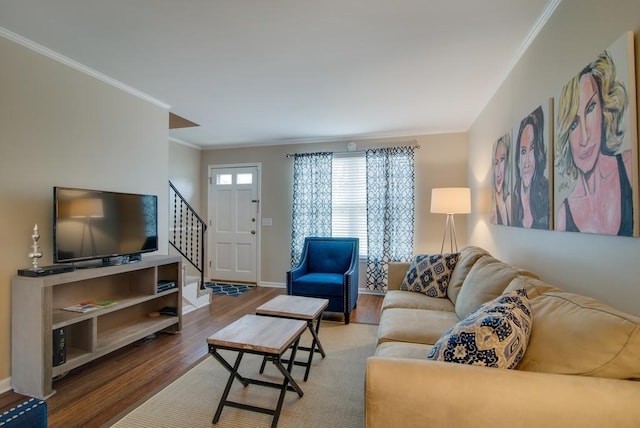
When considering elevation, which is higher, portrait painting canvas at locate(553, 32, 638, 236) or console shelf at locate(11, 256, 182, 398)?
portrait painting canvas at locate(553, 32, 638, 236)

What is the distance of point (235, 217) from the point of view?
5.54 m

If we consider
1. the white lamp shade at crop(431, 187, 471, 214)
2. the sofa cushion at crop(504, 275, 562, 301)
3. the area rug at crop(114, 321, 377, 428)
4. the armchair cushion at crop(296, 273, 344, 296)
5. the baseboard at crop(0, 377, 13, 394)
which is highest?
the white lamp shade at crop(431, 187, 471, 214)

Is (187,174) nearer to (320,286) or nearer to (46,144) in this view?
(46,144)

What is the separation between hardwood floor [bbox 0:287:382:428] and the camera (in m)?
1.91

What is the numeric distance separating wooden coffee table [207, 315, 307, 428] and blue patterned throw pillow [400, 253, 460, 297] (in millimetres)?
1356

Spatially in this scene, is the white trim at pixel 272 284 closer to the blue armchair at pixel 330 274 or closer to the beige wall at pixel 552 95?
the blue armchair at pixel 330 274

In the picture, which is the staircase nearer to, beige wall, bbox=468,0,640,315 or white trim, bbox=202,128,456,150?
white trim, bbox=202,128,456,150

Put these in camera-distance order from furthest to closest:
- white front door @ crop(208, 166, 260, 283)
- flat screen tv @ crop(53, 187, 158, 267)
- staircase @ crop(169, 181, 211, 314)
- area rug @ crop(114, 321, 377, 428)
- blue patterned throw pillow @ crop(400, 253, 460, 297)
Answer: white front door @ crop(208, 166, 260, 283) < staircase @ crop(169, 181, 211, 314) < blue patterned throw pillow @ crop(400, 253, 460, 297) < flat screen tv @ crop(53, 187, 158, 267) < area rug @ crop(114, 321, 377, 428)

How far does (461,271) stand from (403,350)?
48.6 inches

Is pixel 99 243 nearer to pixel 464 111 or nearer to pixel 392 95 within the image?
pixel 392 95

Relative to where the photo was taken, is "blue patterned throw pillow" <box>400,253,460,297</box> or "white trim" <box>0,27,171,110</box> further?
"blue patterned throw pillow" <box>400,253,460,297</box>

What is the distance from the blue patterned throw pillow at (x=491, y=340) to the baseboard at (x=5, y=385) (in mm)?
2868

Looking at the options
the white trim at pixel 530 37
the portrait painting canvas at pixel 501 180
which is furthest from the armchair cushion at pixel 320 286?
the white trim at pixel 530 37

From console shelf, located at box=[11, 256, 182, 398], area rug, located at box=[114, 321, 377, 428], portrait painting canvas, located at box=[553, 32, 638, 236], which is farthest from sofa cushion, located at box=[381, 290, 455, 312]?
console shelf, located at box=[11, 256, 182, 398]
